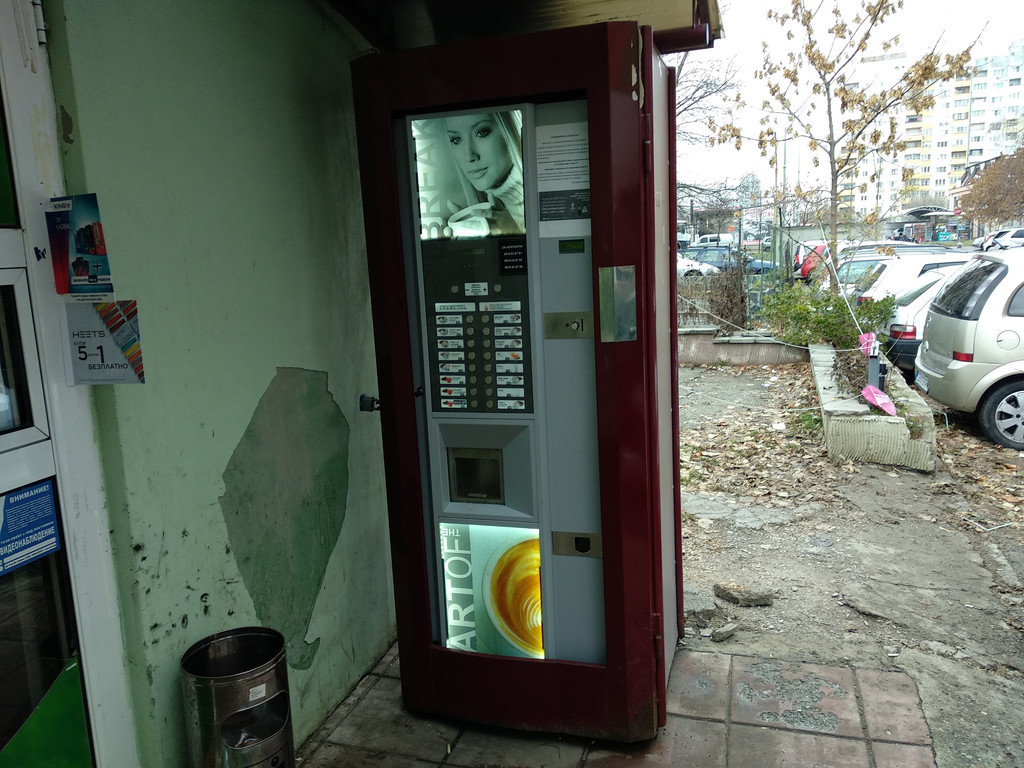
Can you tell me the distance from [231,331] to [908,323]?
801 cm

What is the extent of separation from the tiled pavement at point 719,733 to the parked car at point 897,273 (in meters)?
7.82

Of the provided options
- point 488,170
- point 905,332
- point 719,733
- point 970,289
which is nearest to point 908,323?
point 905,332

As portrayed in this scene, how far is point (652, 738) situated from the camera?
264 centimetres

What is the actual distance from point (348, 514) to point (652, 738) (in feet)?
4.61

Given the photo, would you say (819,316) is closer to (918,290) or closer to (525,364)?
(918,290)

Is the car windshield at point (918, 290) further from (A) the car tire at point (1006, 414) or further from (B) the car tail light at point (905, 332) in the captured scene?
(A) the car tire at point (1006, 414)

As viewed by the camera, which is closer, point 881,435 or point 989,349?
point 881,435

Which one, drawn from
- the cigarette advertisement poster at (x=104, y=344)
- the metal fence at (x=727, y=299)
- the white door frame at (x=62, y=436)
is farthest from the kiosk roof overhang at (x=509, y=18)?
the metal fence at (x=727, y=299)

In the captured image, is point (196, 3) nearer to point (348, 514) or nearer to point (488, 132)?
point (488, 132)

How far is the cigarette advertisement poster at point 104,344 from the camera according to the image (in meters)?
1.79

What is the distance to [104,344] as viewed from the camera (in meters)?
1.79

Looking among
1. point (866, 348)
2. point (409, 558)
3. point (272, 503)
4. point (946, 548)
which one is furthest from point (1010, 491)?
point (272, 503)

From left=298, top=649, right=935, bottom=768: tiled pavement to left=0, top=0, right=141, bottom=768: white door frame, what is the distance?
94cm

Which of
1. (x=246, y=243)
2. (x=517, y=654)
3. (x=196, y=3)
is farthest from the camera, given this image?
(x=517, y=654)
